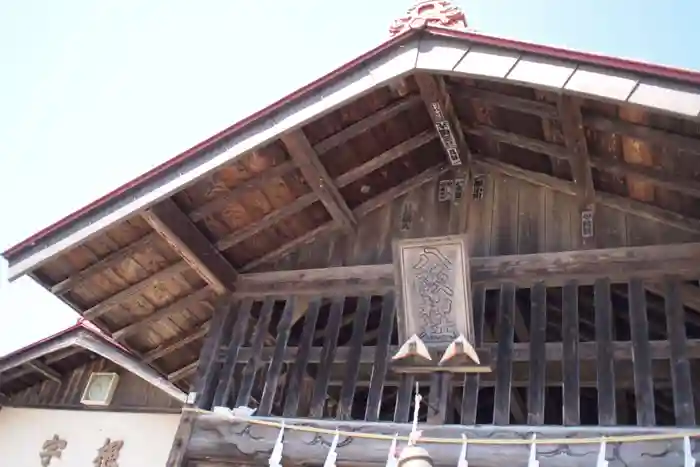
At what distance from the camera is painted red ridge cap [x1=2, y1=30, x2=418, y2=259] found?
7008 mm

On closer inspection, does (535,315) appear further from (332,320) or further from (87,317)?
(87,317)

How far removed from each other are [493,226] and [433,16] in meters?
2.31

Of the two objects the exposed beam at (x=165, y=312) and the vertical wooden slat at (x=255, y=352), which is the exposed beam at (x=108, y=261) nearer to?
the exposed beam at (x=165, y=312)

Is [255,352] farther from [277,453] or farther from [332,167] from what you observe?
[332,167]

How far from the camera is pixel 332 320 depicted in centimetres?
778

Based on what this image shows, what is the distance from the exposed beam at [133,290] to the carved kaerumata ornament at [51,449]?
440 centimetres

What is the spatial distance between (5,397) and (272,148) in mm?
8204

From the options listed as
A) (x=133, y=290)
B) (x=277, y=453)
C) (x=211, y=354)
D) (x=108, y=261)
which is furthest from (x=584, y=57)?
(x=133, y=290)

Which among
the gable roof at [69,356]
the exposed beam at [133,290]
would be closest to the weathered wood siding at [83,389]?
the gable roof at [69,356]

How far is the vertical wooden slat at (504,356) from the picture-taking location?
21.2 feet

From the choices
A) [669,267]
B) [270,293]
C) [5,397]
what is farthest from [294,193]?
[5,397]

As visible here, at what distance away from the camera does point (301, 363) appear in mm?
7621

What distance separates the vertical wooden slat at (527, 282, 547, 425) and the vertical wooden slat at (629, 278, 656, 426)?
2.58 ft

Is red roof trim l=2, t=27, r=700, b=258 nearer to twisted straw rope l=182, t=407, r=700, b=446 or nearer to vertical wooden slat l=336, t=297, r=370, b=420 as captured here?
vertical wooden slat l=336, t=297, r=370, b=420
